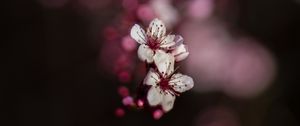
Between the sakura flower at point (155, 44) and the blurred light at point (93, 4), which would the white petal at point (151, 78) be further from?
the blurred light at point (93, 4)

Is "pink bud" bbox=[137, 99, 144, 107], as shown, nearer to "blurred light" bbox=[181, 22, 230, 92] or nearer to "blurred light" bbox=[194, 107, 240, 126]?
"blurred light" bbox=[194, 107, 240, 126]

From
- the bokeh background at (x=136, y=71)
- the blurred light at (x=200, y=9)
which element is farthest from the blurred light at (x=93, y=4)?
the blurred light at (x=200, y=9)

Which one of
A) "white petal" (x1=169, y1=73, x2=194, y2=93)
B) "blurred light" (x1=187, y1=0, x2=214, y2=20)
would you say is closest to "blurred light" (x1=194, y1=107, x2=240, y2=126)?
"blurred light" (x1=187, y1=0, x2=214, y2=20)

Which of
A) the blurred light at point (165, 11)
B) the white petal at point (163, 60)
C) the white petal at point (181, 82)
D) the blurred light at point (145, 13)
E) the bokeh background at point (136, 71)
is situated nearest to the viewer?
the white petal at point (163, 60)

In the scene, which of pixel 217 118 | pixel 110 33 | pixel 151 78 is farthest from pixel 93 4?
pixel 151 78

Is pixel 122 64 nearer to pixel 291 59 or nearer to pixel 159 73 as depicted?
pixel 159 73

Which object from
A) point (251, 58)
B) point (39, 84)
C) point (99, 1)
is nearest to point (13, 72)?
point (39, 84)
